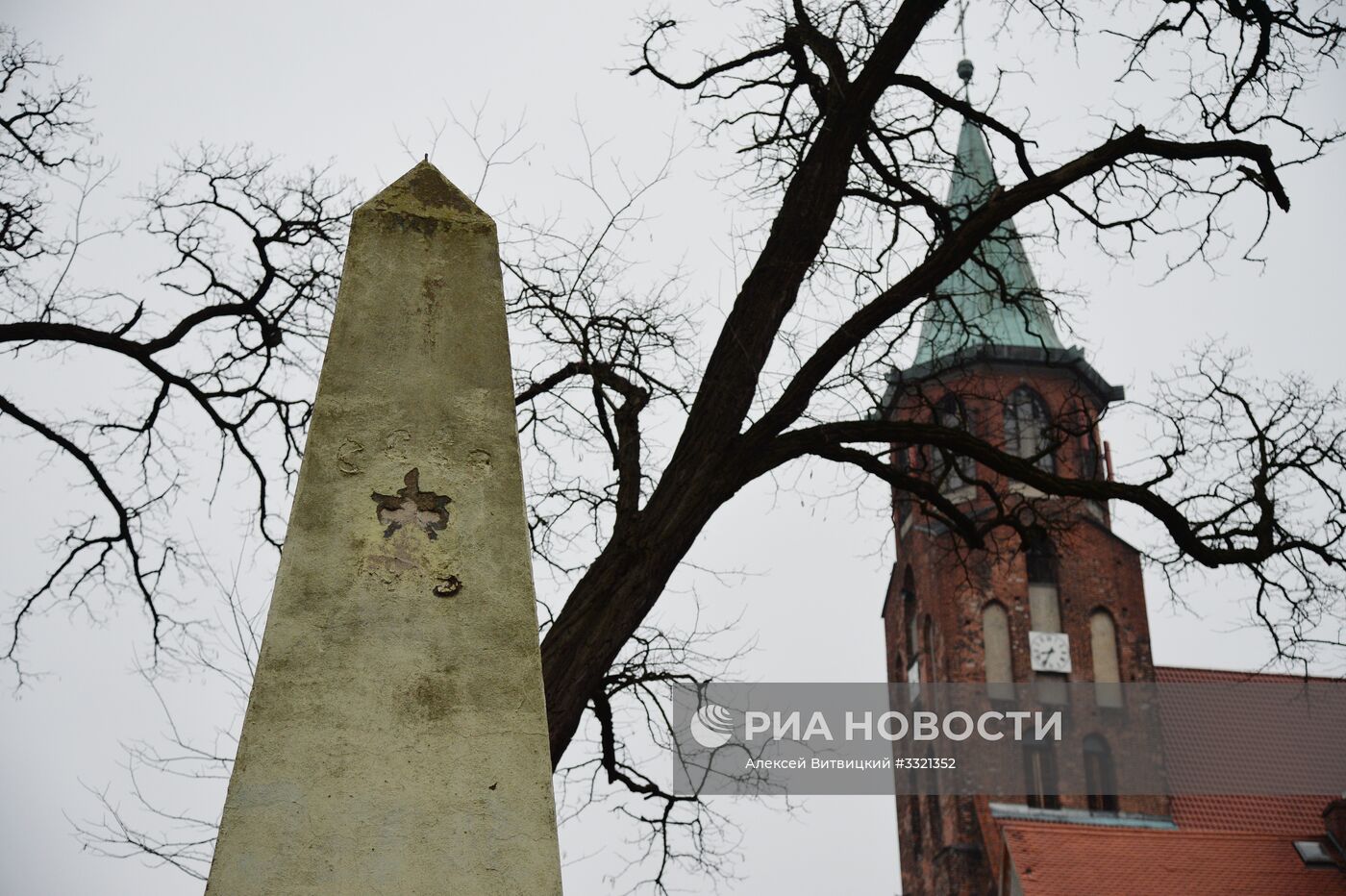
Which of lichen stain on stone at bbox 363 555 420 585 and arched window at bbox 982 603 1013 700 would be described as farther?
arched window at bbox 982 603 1013 700

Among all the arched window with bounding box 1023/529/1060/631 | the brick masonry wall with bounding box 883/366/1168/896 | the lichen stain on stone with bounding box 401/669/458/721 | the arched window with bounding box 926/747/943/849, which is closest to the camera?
the lichen stain on stone with bounding box 401/669/458/721

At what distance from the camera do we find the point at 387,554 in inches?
156

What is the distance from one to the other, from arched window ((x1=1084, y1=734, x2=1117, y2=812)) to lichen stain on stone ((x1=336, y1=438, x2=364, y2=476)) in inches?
1357

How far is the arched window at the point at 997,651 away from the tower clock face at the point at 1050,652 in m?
0.61

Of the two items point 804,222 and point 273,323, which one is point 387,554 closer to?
point 804,222

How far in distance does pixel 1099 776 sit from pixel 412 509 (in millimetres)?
35030

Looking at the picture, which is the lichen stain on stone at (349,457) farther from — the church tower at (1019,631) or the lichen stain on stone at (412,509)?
the church tower at (1019,631)

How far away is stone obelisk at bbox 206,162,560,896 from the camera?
3658 millimetres

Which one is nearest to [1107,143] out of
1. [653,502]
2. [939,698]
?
[653,502]

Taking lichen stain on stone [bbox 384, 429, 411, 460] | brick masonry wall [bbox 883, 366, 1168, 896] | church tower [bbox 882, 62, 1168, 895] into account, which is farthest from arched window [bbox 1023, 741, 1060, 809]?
lichen stain on stone [bbox 384, 429, 411, 460]

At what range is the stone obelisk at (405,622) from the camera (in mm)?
3658

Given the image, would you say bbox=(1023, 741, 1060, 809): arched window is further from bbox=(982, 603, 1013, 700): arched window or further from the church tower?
bbox=(982, 603, 1013, 700): arched window

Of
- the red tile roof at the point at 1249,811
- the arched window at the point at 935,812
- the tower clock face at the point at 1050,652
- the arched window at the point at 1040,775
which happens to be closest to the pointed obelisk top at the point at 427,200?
the red tile roof at the point at 1249,811

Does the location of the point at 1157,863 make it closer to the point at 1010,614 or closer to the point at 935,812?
the point at 935,812
